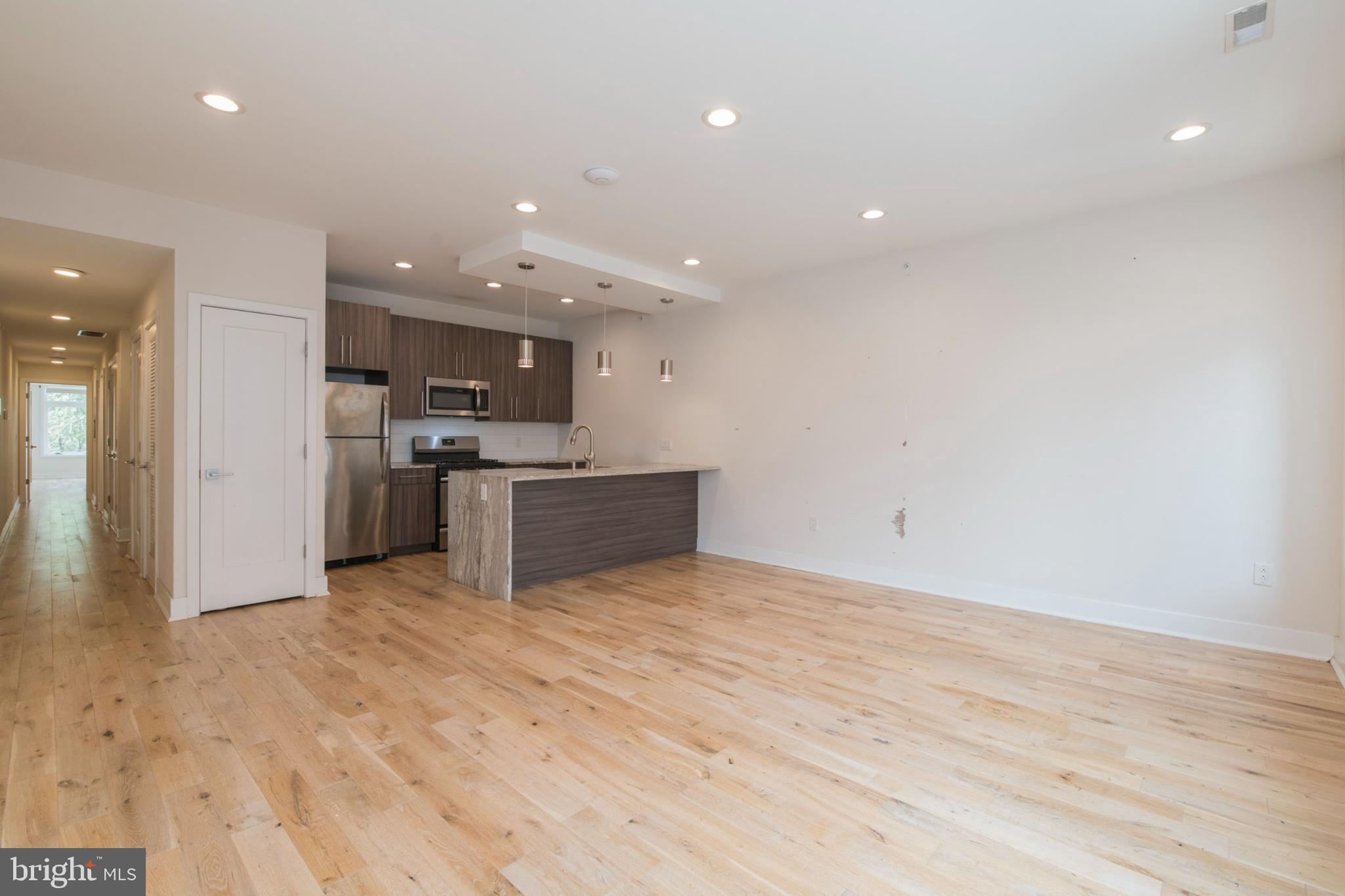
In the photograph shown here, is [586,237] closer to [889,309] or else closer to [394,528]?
[889,309]

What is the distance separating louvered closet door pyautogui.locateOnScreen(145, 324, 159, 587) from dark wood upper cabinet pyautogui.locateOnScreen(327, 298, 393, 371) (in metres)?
1.20

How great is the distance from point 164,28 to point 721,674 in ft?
11.5

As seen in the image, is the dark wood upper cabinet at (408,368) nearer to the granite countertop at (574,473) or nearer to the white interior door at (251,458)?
the granite countertop at (574,473)

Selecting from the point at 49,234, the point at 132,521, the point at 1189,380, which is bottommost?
the point at 132,521

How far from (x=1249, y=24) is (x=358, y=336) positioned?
237 inches

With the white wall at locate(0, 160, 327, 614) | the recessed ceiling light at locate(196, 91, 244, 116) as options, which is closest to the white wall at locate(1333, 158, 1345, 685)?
the recessed ceiling light at locate(196, 91, 244, 116)

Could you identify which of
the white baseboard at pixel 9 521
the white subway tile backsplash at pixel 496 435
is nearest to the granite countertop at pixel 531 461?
the white subway tile backsplash at pixel 496 435

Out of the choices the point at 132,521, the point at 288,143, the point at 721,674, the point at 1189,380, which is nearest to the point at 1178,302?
the point at 1189,380

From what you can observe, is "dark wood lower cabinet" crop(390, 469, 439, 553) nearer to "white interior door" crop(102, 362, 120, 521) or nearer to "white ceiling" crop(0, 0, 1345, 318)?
"white ceiling" crop(0, 0, 1345, 318)

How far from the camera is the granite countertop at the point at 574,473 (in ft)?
14.9

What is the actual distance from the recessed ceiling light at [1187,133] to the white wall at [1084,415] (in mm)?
876

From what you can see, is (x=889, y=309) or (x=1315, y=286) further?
(x=889, y=309)

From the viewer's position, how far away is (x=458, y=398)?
21.5ft

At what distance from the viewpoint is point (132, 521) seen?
5.76m
